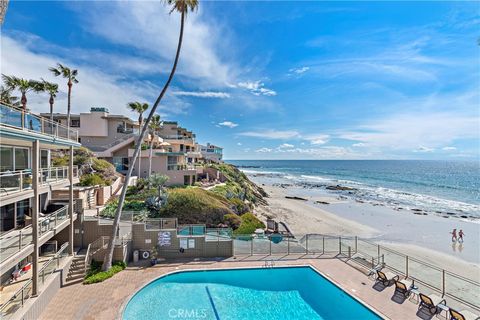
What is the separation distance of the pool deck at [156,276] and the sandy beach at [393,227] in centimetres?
1111

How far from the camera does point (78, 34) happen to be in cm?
1888

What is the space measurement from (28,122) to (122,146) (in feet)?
87.7

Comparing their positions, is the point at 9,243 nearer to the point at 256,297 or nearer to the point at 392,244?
the point at 256,297

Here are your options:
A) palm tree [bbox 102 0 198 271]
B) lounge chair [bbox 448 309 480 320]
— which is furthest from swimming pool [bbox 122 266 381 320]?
palm tree [bbox 102 0 198 271]

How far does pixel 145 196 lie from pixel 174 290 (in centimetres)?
1416

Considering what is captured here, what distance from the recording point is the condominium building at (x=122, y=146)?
112ft

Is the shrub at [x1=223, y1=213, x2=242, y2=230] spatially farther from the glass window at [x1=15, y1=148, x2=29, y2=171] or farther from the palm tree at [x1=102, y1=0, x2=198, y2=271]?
the glass window at [x1=15, y1=148, x2=29, y2=171]

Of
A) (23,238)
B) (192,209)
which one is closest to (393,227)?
(192,209)

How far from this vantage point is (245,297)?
13.1m

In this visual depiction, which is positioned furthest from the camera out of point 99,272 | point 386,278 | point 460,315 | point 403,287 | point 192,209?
point 192,209

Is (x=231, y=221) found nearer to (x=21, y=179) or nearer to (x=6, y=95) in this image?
(x=21, y=179)

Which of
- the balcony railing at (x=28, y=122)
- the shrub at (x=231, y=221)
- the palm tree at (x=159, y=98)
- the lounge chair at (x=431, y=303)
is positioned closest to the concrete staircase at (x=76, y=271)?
the palm tree at (x=159, y=98)

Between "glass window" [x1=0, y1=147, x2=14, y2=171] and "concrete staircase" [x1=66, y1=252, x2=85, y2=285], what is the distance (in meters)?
6.26

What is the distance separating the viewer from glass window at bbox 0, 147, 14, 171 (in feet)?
37.4
